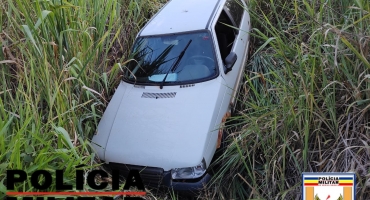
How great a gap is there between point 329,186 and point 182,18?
101 inches

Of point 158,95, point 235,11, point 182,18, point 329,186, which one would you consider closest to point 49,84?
point 158,95

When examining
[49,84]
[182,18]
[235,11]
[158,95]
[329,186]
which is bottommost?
[329,186]

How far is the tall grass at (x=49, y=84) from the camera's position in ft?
8.57

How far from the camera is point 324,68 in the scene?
9.64 feet

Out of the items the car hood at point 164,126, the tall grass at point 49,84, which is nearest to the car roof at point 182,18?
the tall grass at point 49,84

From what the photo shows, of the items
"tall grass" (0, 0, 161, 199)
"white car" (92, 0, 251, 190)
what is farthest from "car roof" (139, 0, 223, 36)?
"tall grass" (0, 0, 161, 199)

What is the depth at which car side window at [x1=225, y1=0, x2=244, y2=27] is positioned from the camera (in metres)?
4.59

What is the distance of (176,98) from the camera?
349 centimetres

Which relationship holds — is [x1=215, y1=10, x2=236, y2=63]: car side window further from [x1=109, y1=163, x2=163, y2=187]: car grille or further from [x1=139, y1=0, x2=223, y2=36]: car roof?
[x1=109, y1=163, x2=163, y2=187]: car grille

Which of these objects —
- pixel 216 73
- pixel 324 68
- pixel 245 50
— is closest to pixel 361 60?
pixel 324 68

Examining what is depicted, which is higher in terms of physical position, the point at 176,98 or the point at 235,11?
the point at 235,11

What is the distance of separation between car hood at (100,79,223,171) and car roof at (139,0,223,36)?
0.77m

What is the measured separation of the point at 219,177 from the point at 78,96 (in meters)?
1.59

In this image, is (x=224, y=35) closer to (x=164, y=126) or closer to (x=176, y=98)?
(x=176, y=98)
